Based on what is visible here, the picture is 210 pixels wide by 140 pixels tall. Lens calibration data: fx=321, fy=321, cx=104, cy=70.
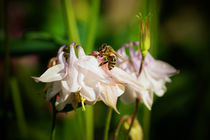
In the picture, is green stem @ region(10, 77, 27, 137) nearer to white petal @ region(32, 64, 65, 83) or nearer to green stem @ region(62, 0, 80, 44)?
green stem @ region(62, 0, 80, 44)

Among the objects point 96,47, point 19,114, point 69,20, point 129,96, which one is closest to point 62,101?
point 129,96

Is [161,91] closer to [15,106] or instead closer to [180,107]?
[15,106]

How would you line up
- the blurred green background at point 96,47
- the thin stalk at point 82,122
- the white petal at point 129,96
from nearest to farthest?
the white petal at point 129,96 < the thin stalk at point 82,122 < the blurred green background at point 96,47

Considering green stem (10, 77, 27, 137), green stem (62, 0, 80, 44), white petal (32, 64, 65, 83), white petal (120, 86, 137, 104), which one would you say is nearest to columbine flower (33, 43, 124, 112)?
white petal (32, 64, 65, 83)

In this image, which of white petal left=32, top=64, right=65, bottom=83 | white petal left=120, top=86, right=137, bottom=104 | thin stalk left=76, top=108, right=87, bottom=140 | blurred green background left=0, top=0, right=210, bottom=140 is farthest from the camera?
blurred green background left=0, top=0, right=210, bottom=140

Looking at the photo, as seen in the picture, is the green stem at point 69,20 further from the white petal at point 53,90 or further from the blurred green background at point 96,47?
the white petal at point 53,90

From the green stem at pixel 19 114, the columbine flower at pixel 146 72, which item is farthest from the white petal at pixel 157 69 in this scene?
the green stem at pixel 19 114

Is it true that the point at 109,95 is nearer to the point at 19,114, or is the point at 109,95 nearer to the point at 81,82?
the point at 81,82
